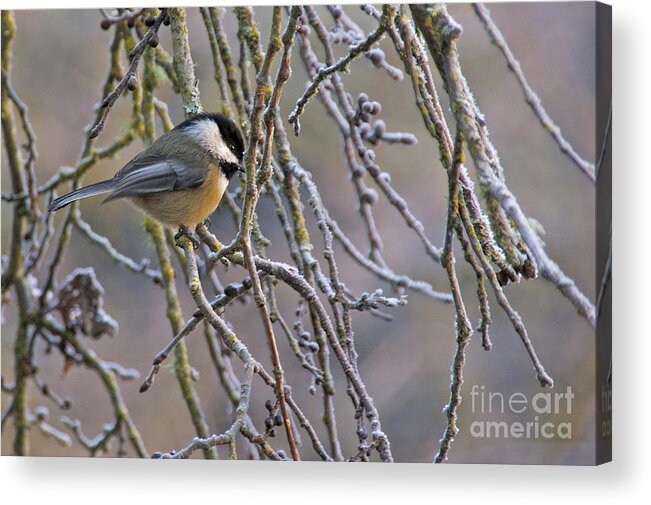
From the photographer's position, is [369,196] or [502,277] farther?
[369,196]

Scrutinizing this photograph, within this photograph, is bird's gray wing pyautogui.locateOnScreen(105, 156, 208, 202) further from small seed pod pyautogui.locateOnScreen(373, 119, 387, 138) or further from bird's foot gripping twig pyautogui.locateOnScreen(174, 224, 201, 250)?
small seed pod pyautogui.locateOnScreen(373, 119, 387, 138)

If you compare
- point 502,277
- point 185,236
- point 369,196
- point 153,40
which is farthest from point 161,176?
point 502,277

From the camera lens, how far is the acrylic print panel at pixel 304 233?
7.68 feet

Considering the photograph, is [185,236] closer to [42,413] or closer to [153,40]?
[153,40]

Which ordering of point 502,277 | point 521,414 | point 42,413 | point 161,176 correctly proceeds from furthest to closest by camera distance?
point 42,413
point 161,176
point 521,414
point 502,277

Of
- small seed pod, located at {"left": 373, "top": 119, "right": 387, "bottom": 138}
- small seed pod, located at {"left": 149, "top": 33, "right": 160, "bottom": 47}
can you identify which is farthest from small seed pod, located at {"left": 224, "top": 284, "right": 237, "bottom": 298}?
small seed pod, located at {"left": 149, "top": 33, "right": 160, "bottom": 47}

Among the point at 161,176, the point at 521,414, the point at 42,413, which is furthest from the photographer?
the point at 42,413

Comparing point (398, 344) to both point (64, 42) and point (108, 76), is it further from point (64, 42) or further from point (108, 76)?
point (64, 42)

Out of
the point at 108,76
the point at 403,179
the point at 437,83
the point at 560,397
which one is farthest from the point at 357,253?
the point at 108,76

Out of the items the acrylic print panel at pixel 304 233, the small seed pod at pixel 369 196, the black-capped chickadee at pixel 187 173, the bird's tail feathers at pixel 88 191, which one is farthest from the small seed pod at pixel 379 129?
the bird's tail feathers at pixel 88 191

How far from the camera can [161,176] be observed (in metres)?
2.54

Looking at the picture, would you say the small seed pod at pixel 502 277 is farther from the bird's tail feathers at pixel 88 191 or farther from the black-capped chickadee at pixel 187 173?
the bird's tail feathers at pixel 88 191

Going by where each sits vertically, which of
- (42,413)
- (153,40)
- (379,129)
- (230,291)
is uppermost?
(153,40)

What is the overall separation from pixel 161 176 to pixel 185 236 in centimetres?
18
